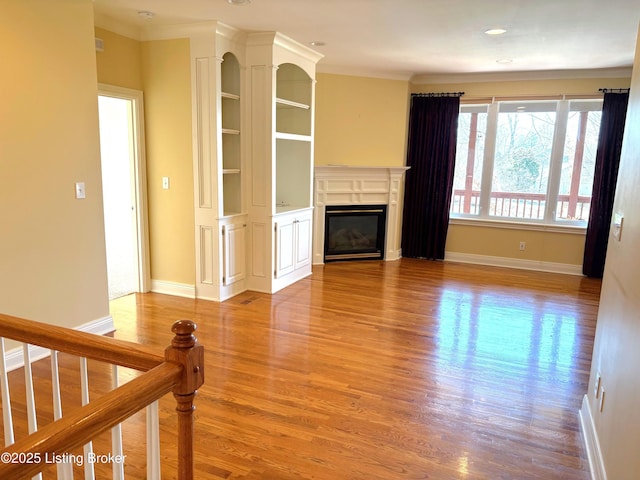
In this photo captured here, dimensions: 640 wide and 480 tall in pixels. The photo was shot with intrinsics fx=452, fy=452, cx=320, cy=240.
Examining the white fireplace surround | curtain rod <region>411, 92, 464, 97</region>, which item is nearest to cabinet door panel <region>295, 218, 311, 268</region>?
the white fireplace surround

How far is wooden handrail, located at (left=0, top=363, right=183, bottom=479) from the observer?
2.77 ft

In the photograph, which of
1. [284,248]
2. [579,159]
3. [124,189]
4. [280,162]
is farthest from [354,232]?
[124,189]

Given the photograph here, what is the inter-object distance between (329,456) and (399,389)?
87 centimetres

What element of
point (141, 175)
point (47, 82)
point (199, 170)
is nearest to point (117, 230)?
point (141, 175)

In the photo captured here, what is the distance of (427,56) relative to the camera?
5422 mm

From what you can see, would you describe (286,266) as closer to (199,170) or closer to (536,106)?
(199,170)

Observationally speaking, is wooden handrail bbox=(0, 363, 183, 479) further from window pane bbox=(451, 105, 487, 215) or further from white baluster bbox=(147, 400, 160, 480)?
window pane bbox=(451, 105, 487, 215)

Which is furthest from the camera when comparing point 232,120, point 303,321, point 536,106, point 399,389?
point 536,106

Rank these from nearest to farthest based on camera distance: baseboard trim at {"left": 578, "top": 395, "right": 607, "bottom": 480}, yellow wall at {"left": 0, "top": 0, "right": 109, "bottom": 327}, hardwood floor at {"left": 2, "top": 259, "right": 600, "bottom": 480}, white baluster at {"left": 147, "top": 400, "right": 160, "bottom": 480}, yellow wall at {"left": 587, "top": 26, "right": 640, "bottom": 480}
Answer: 1. white baluster at {"left": 147, "top": 400, "right": 160, "bottom": 480}
2. yellow wall at {"left": 587, "top": 26, "right": 640, "bottom": 480}
3. baseboard trim at {"left": 578, "top": 395, "right": 607, "bottom": 480}
4. hardwood floor at {"left": 2, "top": 259, "right": 600, "bottom": 480}
5. yellow wall at {"left": 0, "top": 0, "right": 109, "bottom": 327}

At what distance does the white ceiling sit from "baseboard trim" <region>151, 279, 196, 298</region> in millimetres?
2580

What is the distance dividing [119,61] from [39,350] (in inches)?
109

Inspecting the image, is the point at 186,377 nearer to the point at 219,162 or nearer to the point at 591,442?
the point at 591,442

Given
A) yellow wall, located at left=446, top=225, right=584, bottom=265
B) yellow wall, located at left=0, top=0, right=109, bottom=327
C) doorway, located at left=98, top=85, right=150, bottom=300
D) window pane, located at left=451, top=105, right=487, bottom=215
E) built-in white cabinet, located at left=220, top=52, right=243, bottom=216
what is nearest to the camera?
yellow wall, located at left=0, top=0, right=109, bottom=327

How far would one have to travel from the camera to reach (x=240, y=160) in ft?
16.3
